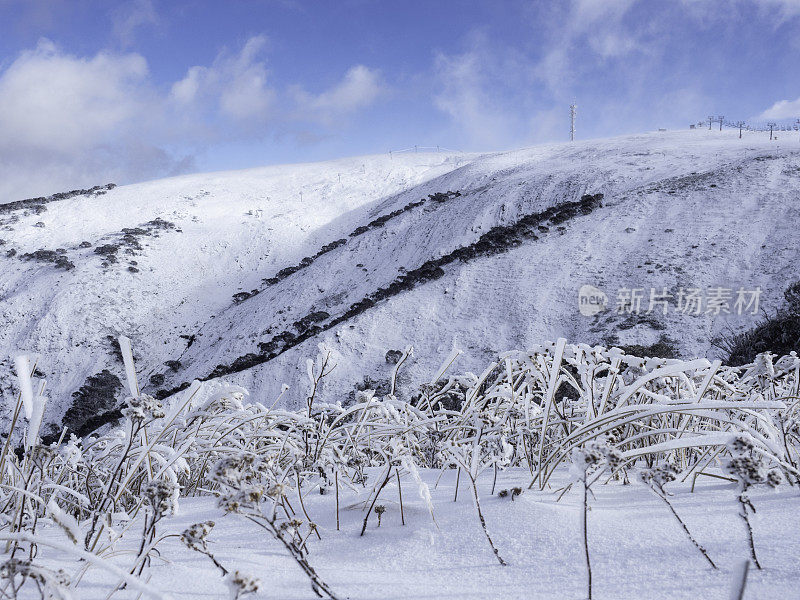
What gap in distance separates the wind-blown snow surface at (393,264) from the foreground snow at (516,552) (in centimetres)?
1196

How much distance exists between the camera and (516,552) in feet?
3.82

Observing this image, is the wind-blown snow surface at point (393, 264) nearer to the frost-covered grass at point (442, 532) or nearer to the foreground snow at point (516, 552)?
the frost-covered grass at point (442, 532)

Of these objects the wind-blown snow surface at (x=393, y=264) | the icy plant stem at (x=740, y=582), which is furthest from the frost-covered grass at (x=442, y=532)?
the wind-blown snow surface at (x=393, y=264)

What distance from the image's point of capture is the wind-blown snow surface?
48.2 feet

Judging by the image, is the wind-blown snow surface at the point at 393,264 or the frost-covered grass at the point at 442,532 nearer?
the frost-covered grass at the point at 442,532

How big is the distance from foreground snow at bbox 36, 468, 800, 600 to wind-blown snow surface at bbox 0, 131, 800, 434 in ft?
39.2

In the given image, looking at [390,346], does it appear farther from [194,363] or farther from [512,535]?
[512,535]

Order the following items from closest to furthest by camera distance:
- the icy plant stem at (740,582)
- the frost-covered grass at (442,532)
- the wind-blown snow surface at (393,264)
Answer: the icy plant stem at (740,582)
the frost-covered grass at (442,532)
the wind-blown snow surface at (393,264)

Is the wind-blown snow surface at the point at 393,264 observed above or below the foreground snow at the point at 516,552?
above

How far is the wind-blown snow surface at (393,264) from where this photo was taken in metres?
14.7

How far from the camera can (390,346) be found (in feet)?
49.1

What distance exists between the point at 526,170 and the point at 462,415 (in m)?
29.9

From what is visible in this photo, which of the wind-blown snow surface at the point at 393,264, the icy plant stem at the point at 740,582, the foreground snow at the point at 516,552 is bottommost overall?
the foreground snow at the point at 516,552

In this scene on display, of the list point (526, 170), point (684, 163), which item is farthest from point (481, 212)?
point (684, 163)
